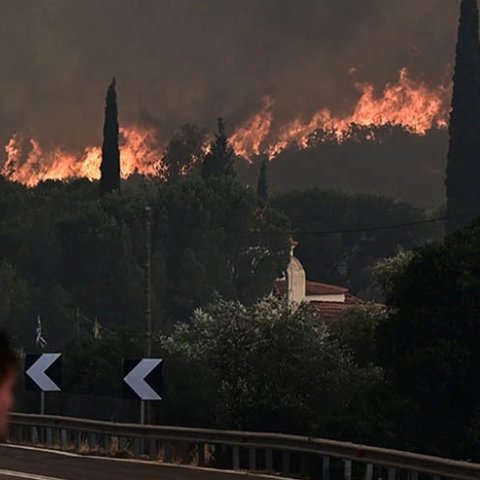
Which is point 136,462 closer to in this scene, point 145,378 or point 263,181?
point 145,378

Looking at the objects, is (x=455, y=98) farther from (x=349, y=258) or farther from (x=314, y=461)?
(x=314, y=461)

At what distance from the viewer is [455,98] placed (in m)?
104

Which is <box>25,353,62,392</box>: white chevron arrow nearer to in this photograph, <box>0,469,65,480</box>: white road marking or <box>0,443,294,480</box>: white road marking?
<box>0,443,294,480</box>: white road marking

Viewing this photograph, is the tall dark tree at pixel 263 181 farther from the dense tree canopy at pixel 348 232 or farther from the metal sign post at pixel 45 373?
the metal sign post at pixel 45 373

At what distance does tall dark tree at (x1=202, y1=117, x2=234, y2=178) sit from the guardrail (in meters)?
114

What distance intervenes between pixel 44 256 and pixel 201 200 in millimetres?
13114

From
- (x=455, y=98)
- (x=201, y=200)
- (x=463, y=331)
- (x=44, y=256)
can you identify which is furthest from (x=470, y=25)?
(x=463, y=331)

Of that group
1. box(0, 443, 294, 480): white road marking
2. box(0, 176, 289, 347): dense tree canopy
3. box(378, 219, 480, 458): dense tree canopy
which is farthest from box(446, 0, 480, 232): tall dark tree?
box(0, 443, 294, 480): white road marking

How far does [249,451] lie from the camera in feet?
75.2

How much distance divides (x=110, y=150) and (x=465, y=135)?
94.0 ft

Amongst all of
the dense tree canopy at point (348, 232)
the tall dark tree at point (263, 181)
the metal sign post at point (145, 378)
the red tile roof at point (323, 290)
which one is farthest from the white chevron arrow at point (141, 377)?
the tall dark tree at point (263, 181)

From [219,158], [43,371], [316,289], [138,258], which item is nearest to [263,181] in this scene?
[219,158]

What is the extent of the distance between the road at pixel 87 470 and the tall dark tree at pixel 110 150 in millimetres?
92396

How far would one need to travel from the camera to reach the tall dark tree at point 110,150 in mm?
116625
